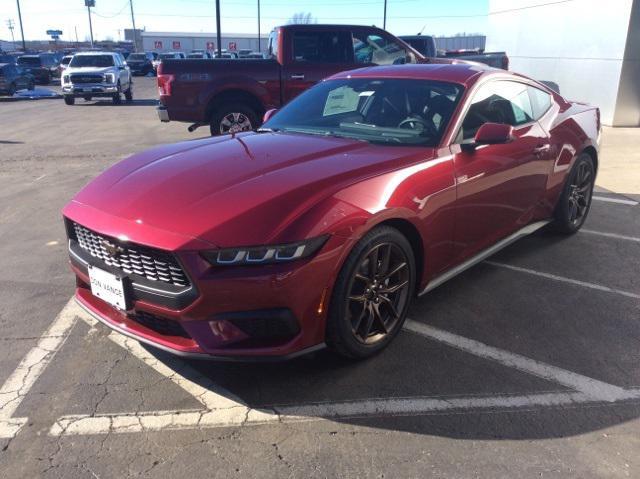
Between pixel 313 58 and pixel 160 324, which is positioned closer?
pixel 160 324

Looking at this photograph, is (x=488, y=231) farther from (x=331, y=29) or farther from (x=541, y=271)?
(x=331, y=29)

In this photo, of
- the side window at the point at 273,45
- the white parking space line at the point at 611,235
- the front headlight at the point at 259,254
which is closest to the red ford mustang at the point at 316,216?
the front headlight at the point at 259,254

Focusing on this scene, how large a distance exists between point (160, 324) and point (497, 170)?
100 inches

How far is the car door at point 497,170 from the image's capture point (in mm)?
3729

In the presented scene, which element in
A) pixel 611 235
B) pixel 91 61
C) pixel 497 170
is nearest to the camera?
pixel 497 170

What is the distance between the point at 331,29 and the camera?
974 cm

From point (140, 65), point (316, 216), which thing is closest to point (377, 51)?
point (316, 216)

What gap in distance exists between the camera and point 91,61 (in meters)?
22.0

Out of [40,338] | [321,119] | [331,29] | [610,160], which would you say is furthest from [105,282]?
[610,160]

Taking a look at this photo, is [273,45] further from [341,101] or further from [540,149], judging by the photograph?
[540,149]

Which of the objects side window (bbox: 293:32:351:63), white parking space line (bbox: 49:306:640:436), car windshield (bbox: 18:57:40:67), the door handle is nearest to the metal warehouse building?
car windshield (bbox: 18:57:40:67)

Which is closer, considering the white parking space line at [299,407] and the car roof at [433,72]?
the white parking space line at [299,407]

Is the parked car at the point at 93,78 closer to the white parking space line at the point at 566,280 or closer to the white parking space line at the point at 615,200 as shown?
the white parking space line at the point at 615,200

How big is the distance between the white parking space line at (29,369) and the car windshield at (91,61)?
20.6 metres
